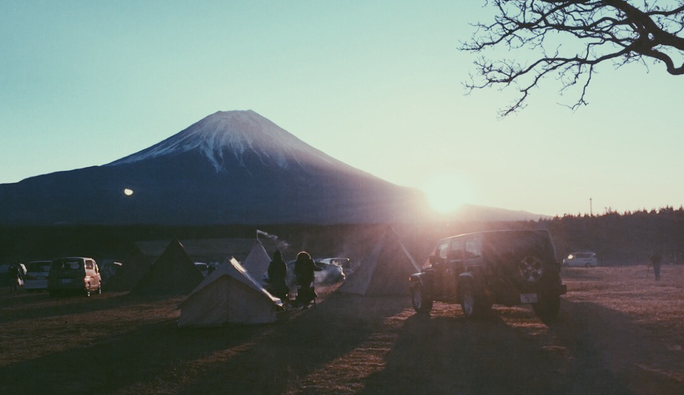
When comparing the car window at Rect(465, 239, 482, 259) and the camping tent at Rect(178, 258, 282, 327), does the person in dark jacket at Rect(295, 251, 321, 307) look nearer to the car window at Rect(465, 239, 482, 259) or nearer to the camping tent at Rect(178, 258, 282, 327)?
the camping tent at Rect(178, 258, 282, 327)

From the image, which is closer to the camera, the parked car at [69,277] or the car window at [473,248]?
the car window at [473,248]

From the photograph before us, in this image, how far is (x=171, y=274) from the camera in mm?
32844

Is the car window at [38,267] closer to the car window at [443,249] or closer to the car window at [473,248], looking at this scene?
the car window at [443,249]

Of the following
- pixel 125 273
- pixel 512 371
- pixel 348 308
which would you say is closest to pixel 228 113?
pixel 125 273

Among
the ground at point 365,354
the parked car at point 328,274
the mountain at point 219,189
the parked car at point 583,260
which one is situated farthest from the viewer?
the mountain at point 219,189

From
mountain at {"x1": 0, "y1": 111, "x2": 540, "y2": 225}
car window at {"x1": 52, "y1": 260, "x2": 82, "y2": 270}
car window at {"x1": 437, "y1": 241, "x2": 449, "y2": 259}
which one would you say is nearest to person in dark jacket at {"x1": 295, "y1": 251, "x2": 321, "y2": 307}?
car window at {"x1": 437, "y1": 241, "x2": 449, "y2": 259}

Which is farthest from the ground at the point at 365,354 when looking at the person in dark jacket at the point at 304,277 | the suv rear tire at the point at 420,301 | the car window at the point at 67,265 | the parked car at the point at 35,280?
the parked car at the point at 35,280

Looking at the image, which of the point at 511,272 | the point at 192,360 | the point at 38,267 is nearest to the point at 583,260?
the point at 38,267

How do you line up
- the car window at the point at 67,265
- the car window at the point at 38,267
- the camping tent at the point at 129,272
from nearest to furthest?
the car window at the point at 67,265
the camping tent at the point at 129,272
the car window at the point at 38,267

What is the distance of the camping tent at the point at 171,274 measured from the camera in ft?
107

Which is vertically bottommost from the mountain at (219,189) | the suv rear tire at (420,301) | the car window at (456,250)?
the suv rear tire at (420,301)

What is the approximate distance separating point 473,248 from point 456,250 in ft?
3.19

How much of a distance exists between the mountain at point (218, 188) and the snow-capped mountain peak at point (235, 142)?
0.81ft

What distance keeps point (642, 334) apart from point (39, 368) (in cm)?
1034
